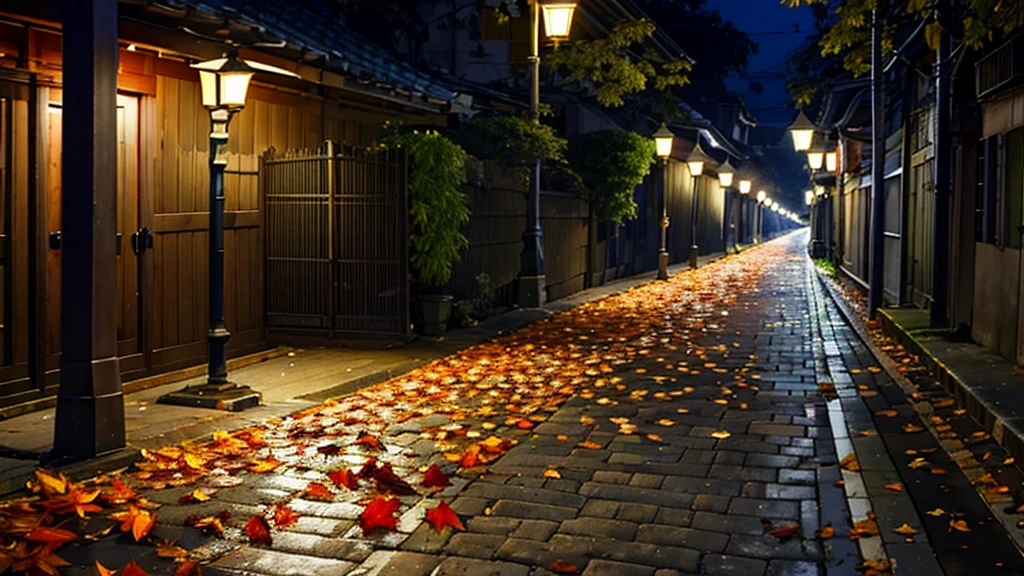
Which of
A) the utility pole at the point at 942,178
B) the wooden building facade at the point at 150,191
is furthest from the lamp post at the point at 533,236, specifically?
the utility pole at the point at 942,178

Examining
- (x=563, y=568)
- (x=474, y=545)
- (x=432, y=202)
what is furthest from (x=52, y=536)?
(x=432, y=202)

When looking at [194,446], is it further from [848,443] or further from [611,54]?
[611,54]

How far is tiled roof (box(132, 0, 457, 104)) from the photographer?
11195 mm

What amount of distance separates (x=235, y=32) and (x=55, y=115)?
2268 mm

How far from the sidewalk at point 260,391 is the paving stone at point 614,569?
3590 millimetres

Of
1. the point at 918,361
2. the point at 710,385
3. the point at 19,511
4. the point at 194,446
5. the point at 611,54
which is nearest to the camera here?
the point at 19,511

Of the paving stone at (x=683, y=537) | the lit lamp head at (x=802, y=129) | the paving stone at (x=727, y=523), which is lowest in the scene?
the paving stone at (x=683, y=537)

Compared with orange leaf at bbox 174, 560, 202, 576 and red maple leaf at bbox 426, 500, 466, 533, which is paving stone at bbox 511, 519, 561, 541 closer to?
red maple leaf at bbox 426, 500, 466, 533

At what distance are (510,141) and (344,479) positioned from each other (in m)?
12.6

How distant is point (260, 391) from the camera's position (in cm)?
1046

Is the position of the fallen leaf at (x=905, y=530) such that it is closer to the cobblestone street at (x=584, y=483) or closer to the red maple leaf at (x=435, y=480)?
the cobblestone street at (x=584, y=483)

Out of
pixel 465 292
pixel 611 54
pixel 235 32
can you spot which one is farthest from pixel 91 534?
pixel 611 54

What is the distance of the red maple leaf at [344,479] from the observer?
6.73 m

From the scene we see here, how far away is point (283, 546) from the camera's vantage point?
5578 millimetres
